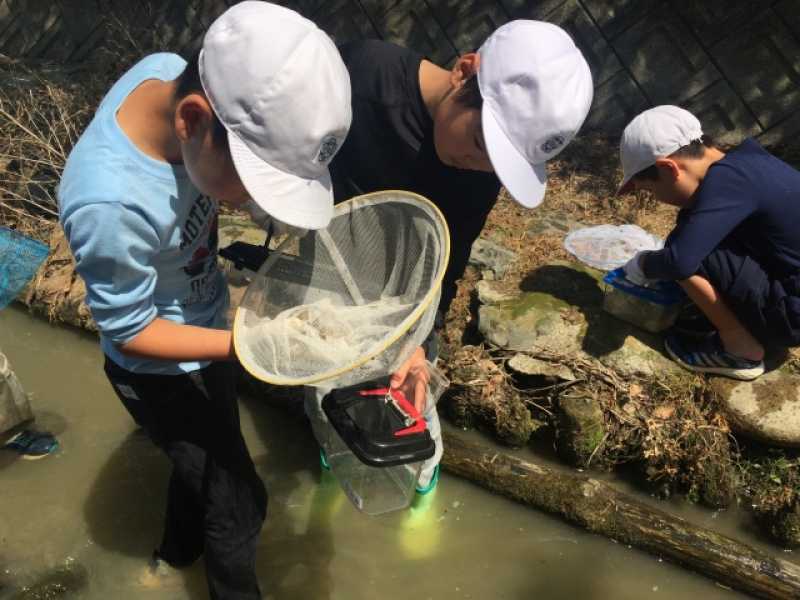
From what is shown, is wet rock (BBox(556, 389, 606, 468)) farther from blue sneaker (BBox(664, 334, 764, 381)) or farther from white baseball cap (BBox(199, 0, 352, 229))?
white baseball cap (BBox(199, 0, 352, 229))

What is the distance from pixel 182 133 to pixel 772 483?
2.86 meters

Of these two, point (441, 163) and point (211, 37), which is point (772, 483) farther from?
point (211, 37)

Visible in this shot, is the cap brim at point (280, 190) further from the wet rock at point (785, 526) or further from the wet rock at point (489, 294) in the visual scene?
the wet rock at point (785, 526)

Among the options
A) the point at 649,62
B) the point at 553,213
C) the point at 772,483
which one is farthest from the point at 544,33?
the point at 649,62

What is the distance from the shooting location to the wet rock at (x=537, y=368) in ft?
10.5

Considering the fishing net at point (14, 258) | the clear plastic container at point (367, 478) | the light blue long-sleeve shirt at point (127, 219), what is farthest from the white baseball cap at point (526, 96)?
the fishing net at point (14, 258)

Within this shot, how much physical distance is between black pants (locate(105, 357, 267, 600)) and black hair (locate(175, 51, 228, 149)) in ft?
2.67

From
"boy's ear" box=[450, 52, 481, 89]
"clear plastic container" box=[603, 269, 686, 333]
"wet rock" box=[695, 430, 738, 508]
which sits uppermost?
"boy's ear" box=[450, 52, 481, 89]

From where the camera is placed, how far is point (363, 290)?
2143 mm

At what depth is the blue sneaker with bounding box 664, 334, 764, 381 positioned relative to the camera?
306 cm

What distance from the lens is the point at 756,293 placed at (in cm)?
287

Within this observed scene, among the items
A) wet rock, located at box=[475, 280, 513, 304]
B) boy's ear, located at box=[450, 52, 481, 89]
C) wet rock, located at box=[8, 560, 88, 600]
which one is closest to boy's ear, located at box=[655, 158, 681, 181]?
wet rock, located at box=[475, 280, 513, 304]

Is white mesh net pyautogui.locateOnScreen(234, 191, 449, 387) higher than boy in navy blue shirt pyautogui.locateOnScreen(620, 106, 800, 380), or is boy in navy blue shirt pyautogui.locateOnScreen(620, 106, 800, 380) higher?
white mesh net pyautogui.locateOnScreen(234, 191, 449, 387)

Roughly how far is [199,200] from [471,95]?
31.4 inches
